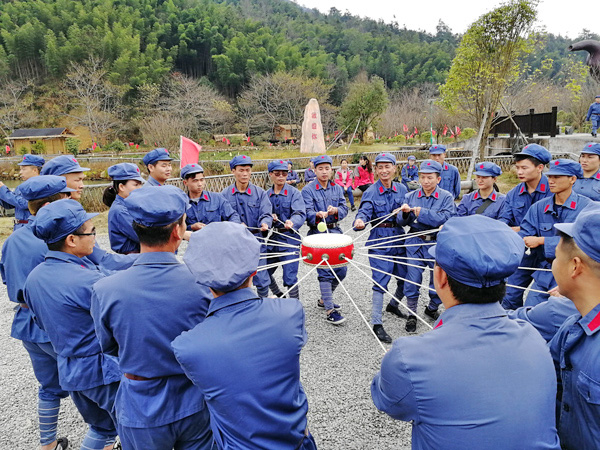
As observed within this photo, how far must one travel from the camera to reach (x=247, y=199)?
4.97 m

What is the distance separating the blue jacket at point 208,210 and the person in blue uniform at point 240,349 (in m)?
3.22

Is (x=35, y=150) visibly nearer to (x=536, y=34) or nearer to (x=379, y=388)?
(x=536, y=34)

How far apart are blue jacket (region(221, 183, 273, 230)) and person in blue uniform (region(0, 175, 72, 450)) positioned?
2.24m

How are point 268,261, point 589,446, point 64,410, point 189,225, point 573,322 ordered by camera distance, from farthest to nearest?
point 268,261
point 189,225
point 64,410
point 573,322
point 589,446

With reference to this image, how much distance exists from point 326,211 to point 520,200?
91.0 inches

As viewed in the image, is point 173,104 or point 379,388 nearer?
point 379,388

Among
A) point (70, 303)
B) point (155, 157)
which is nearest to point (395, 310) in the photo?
point (155, 157)

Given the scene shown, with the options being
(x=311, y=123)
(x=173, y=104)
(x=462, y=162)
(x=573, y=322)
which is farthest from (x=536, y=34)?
(x=173, y=104)

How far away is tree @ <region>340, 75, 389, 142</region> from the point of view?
2830cm

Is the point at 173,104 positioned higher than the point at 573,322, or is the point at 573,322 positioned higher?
the point at 173,104

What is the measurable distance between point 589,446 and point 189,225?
421 centimetres

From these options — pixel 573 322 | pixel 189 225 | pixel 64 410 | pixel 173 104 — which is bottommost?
pixel 64 410

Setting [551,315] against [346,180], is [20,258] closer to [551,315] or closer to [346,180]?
[551,315]

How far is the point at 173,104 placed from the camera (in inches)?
1345
